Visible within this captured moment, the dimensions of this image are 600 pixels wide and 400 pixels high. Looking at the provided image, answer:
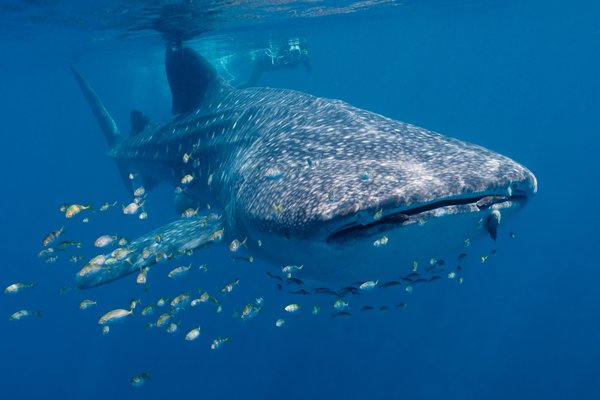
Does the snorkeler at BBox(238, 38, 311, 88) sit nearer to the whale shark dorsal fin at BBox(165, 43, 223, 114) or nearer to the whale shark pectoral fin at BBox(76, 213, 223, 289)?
the whale shark dorsal fin at BBox(165, 43, 223, 114)

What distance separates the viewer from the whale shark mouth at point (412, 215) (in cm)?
Result: 350

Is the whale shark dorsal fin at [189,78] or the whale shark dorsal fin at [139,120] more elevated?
the whale shark dorsal fin at [189,78]

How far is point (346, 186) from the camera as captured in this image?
13.1 feet

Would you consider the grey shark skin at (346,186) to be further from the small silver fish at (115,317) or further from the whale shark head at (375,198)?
the small silver fish at (115,317)

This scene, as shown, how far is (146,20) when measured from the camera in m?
18.2

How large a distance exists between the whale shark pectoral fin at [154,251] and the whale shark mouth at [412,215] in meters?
3.32

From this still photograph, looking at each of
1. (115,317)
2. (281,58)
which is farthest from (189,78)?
(281,58)

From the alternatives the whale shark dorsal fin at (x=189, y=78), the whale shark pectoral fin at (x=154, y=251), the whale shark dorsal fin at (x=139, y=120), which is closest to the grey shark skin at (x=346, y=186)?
the whale shark pectoral fin at (x=154, y=251)

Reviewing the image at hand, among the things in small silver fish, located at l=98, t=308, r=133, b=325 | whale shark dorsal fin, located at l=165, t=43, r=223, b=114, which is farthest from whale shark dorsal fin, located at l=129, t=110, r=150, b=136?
small silver fish, located at l=98, t=308, r=133, b=325

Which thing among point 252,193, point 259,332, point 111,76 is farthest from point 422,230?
point 111,76

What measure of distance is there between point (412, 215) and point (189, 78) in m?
8.71

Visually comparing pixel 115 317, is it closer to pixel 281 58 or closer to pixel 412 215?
pixel 412 215

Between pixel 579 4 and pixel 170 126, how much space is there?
4395cm

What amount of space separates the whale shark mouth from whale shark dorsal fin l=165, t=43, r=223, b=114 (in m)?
7.62
